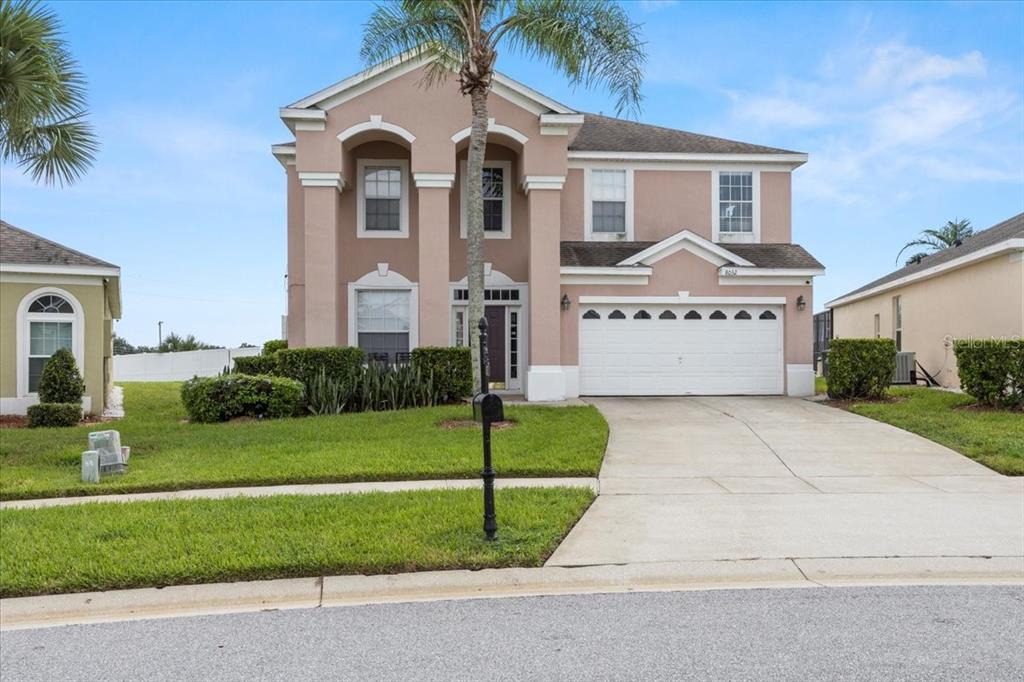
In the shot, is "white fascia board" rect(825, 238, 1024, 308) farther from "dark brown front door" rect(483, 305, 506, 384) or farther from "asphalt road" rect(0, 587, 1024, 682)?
"asphalt road" rect(0, 587, 1024, 682)

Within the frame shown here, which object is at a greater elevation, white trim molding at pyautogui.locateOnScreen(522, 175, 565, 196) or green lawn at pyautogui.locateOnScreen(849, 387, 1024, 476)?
white trim molding at pyautogui.locateOnScreen(522, 175, 565, 196)

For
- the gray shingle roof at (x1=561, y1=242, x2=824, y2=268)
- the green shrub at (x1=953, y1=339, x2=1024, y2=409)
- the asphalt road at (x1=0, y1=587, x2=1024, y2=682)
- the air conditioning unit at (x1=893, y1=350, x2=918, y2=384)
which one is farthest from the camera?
the air conditioning unit at (x1=893, y1=350, x2=918, y2=384)

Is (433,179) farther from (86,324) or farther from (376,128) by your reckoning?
(86,324)

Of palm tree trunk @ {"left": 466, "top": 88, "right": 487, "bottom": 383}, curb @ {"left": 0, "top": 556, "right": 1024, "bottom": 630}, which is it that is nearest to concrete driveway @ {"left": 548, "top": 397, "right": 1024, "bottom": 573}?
curb @ {"left": 0, "top": 556, "right": 1024, "bottom": 630}

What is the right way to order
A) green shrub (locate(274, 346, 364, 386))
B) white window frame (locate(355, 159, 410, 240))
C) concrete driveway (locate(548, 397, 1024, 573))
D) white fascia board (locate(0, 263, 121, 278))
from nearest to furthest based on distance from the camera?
concrete driveway (locate(548, 397, 1024, 573))
green shrub (locate(274, 346, 364, 386))
white fascia board (locate(0, 263, 121, 278))
white window frame (locate(355, 159, 410, 240))

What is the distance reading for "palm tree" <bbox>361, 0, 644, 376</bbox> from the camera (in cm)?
1304

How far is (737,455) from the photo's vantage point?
419 inches

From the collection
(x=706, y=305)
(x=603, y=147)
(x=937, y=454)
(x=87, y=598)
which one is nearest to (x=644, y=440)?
(x=937, y=454)

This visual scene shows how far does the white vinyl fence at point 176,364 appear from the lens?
107ft

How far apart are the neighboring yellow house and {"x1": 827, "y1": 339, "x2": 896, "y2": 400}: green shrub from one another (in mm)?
16710

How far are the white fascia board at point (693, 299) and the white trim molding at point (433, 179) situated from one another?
4181 millimetres

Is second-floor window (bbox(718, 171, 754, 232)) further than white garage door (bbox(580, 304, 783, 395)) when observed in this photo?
Yes

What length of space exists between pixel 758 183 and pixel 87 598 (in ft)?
58.3

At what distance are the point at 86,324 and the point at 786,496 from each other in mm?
15861
